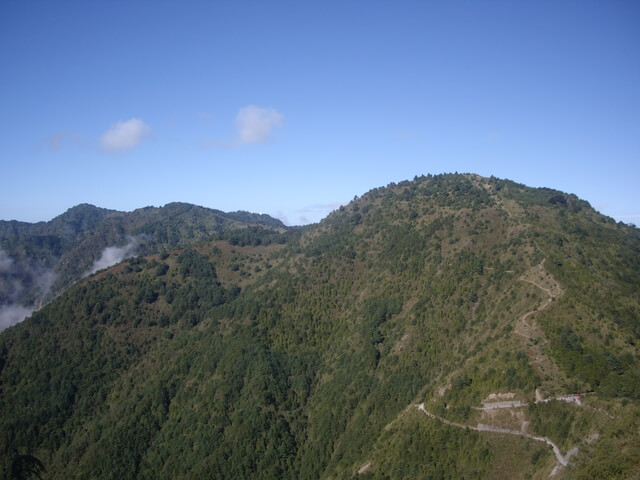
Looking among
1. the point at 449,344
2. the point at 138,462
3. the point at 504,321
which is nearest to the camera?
the point at 504,321

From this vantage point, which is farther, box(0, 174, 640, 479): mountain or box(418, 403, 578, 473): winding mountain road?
box(0, 174, 640, 479): mountain

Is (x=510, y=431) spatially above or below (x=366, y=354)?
below

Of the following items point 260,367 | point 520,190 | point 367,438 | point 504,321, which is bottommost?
point 367,438

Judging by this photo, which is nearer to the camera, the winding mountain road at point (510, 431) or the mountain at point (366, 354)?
the winding mountain road at point (510, 431)

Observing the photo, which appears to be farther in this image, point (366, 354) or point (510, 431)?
point (366, 354)

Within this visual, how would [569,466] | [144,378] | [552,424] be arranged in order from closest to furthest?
1. [569,466]
2. [552,424]
3. [144,378]

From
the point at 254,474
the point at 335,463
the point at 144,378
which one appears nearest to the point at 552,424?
the point at 335,463

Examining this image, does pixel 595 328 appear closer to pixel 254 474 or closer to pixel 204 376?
pixel 254 474

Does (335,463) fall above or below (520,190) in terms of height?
below
